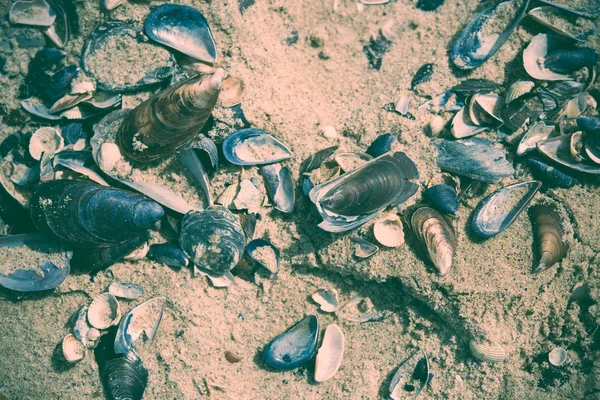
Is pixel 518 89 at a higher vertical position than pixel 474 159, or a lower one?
higher

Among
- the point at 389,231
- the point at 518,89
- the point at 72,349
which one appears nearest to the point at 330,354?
the point at 389,231

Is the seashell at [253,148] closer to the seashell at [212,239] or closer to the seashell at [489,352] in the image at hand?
the seashell at [212,239]

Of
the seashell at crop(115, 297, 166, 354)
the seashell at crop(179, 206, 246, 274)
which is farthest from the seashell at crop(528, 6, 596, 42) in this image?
the seashell at crop(115, 297, 166, 354)

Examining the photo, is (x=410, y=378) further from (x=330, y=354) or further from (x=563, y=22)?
(x=563, y=22)

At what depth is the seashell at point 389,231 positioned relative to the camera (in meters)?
2.95

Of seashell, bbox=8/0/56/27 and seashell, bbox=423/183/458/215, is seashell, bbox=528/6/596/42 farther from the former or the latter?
seashell, bbox=8/0/56/27

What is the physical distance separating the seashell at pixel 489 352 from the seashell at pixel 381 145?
1.53 m

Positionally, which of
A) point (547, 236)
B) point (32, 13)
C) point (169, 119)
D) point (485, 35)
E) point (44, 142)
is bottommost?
point (44, 142)

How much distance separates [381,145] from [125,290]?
2.20 metres

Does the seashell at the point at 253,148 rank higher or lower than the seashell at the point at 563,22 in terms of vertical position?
lower

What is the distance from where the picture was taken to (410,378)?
3.18 metres

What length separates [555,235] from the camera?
3.04m

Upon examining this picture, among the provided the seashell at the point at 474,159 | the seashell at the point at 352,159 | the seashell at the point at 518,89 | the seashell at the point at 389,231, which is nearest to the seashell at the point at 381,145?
the seashell at the point at 352,159

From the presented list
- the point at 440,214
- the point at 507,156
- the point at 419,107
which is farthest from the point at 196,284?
the point at 507,156
